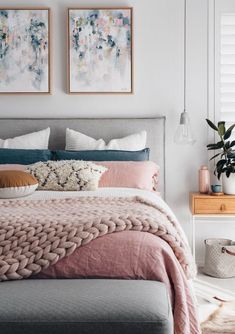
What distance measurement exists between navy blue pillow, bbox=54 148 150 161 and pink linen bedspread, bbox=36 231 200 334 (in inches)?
72.2

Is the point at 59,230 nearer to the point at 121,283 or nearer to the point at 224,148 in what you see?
the point at 121,283

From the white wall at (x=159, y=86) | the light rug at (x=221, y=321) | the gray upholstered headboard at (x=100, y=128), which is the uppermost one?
the white wall at (x=159, y=86)

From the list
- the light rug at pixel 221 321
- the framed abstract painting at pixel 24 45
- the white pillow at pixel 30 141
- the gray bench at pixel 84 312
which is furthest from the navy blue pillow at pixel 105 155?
the gray bench at pixel 84 312

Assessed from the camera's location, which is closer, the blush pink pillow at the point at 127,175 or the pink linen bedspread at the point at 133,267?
the pink linen bedspread at the point at 133,267

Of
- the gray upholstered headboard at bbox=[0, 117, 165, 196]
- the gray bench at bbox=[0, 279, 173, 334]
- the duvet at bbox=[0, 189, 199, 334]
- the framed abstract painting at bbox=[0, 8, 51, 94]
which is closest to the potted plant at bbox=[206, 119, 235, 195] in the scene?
the gray upholstered headboard at bbox=[0, 117, 165, 196]

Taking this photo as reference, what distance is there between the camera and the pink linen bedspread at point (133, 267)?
1.94 metres

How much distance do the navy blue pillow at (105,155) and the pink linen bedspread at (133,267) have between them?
1.83 metres

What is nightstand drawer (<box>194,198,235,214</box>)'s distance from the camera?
3895 millimetres

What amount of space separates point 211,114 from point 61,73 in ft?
4.10

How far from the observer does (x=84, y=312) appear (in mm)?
1659

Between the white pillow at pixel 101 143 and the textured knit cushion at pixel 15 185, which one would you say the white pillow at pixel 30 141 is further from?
the textured knit cushion at pixel 15 185

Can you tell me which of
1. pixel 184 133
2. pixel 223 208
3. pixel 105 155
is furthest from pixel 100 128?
pixel 223 208

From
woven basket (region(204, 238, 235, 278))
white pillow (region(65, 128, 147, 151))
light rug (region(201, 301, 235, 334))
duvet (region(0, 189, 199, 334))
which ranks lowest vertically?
light rug (region(201, 301, 235, 334))

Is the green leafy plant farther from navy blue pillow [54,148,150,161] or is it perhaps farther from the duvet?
the duvet
